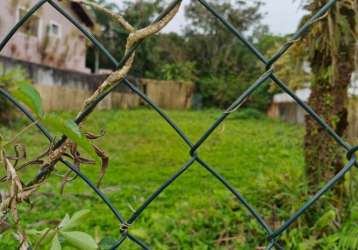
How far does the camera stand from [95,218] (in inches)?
99.9

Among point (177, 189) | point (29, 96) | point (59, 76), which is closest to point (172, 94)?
point (59, 76)

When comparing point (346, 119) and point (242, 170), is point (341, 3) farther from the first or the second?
point (242, 170)

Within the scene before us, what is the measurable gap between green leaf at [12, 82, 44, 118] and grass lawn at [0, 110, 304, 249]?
5.5 inches

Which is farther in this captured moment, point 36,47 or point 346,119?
point 36,47

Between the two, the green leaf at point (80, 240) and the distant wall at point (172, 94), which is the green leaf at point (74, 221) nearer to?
the green leaf at point (80, 240)

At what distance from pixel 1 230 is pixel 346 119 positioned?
1815mm

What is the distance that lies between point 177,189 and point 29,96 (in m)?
3.09

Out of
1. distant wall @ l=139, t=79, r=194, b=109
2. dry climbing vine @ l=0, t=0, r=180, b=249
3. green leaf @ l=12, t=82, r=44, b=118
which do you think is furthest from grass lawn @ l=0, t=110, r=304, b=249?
distant wall @ l=139, t=79, r=194, b=109

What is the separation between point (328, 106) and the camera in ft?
6.72

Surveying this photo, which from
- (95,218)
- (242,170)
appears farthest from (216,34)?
(95,218)

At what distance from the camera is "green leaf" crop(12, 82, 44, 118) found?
0.35 meters

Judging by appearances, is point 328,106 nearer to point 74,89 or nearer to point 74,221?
point 74,221

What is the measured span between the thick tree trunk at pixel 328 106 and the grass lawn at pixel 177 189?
0.15m

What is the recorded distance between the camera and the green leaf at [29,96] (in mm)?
355
